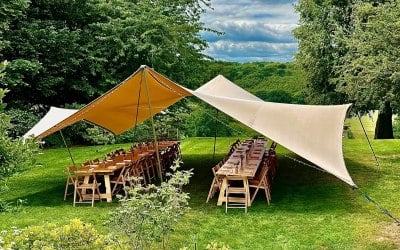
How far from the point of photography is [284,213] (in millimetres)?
7543

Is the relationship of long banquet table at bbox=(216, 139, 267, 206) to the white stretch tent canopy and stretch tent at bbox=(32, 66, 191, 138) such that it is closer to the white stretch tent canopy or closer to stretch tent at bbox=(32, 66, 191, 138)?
stretch tent at bbox=(32, 66, 191, 138)

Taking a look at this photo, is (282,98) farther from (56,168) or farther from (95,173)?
(95,173)

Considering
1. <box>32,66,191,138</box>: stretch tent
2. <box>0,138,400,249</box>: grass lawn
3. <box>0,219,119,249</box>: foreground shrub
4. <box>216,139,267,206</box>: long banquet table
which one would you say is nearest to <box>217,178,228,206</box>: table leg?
<box>216,139,267,206</box>: long banquet table

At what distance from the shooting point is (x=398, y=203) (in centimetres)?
812

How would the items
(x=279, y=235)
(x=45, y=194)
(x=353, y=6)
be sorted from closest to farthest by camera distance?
(x=279, y=235), (x=45, y=194), (x=353, y=6)

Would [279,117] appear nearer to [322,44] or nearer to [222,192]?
[222,192]

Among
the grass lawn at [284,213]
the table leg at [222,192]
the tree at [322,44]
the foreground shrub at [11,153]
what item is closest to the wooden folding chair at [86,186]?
the grass lawn at [284,213]

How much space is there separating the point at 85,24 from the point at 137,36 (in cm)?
218

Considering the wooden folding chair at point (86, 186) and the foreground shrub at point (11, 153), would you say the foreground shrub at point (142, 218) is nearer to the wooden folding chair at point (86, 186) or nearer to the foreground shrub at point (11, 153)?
the foreground shrub at point (11, 153)

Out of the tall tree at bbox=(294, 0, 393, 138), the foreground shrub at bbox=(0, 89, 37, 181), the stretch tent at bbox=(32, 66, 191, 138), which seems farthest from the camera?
the tall tree at bbox=(294, 0, 393, 138)

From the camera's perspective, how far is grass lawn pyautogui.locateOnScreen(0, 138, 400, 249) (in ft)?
20.9

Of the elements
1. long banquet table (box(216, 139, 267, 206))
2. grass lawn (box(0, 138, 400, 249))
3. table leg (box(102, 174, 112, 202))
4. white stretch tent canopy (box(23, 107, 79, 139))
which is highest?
white stretch tent canopy (box(23, 107, 79, 139))

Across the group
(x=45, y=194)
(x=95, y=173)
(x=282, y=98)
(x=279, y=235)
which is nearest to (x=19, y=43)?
(x=45, y=194)

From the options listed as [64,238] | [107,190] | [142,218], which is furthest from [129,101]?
[64,238]
